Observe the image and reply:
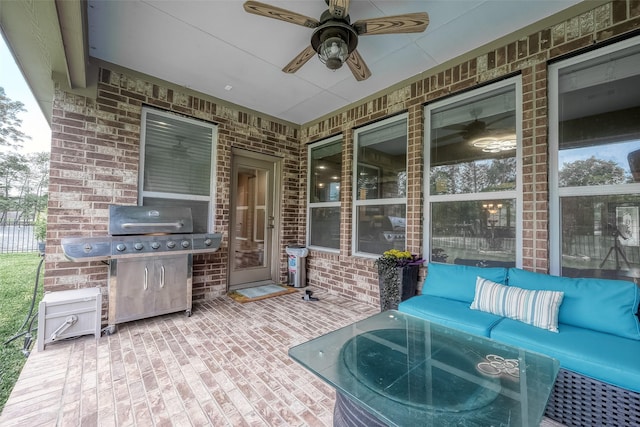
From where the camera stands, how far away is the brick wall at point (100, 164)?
2844 millimetres

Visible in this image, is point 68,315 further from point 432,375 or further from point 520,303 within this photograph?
point 520,303

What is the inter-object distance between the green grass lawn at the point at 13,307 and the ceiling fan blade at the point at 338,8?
360 centimetres

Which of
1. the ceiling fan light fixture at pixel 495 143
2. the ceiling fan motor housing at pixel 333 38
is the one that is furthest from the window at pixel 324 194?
the ceiling fan motor housing at pixel 333 38

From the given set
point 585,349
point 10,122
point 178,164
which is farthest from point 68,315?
point 585,349

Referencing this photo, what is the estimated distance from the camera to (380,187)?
13.1ft

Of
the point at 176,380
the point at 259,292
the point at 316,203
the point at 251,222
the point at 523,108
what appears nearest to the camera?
the point at 176,380

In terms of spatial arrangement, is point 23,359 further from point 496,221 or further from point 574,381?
point 496,221

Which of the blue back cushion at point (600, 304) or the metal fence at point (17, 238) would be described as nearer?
the blue back cushion at point (600, 304)

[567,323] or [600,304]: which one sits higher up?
[600,304]

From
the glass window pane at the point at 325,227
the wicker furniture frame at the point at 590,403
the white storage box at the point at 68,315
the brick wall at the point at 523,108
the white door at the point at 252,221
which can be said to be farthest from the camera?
the glass window pane at the point at 325,227

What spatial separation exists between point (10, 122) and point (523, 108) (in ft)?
15.9

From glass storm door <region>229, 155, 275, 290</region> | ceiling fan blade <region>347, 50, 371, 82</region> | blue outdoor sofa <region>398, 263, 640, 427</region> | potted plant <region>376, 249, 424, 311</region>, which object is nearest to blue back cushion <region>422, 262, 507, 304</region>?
blue outdoor sofa <region>398, 263, 640, 427</region>

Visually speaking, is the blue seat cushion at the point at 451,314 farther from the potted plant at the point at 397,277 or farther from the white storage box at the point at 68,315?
the white storage box at the point at 68,315

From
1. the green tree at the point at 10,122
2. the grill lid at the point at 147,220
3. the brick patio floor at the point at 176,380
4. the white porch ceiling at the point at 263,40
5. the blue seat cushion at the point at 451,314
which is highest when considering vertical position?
the white porch ceiling at the point at 263,40
